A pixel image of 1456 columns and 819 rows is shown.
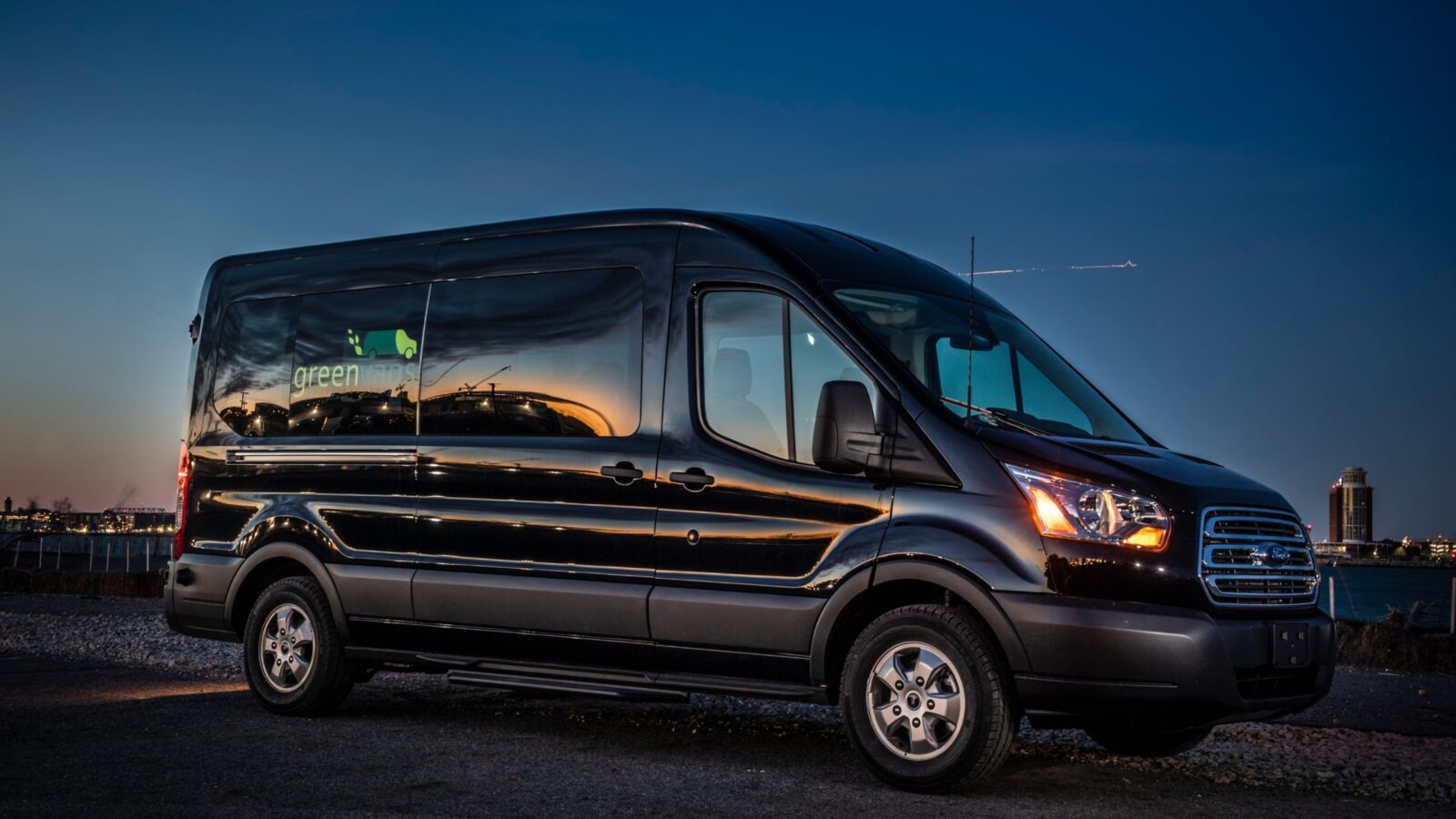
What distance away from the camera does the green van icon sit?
8.77 m

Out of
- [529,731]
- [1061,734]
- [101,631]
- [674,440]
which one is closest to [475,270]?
[674,440]

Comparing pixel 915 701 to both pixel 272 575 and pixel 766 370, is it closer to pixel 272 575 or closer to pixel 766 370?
pixel 766 370

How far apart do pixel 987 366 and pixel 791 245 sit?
1.20m

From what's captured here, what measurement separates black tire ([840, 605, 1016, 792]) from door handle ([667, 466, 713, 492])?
1160mm

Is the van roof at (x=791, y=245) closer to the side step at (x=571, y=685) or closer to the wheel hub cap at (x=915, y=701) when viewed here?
the wheel hub cap at (x=915, y=701)

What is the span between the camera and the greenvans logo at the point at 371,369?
8.77 meters

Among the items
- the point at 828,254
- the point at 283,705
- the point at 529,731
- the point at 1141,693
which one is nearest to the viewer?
the point at 1141,693

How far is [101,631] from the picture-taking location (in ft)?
54.2

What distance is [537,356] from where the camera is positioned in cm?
808

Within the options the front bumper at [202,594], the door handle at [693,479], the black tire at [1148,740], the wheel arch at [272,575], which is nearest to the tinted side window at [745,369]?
the door handle at [693,479]

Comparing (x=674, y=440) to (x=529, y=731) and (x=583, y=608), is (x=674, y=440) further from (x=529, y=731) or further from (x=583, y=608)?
(x=529, y=731)

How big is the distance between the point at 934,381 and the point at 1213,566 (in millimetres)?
1589

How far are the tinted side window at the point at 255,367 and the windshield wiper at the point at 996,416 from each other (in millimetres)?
4727

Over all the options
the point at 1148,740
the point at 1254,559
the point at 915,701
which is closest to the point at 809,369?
the point at 915,701
